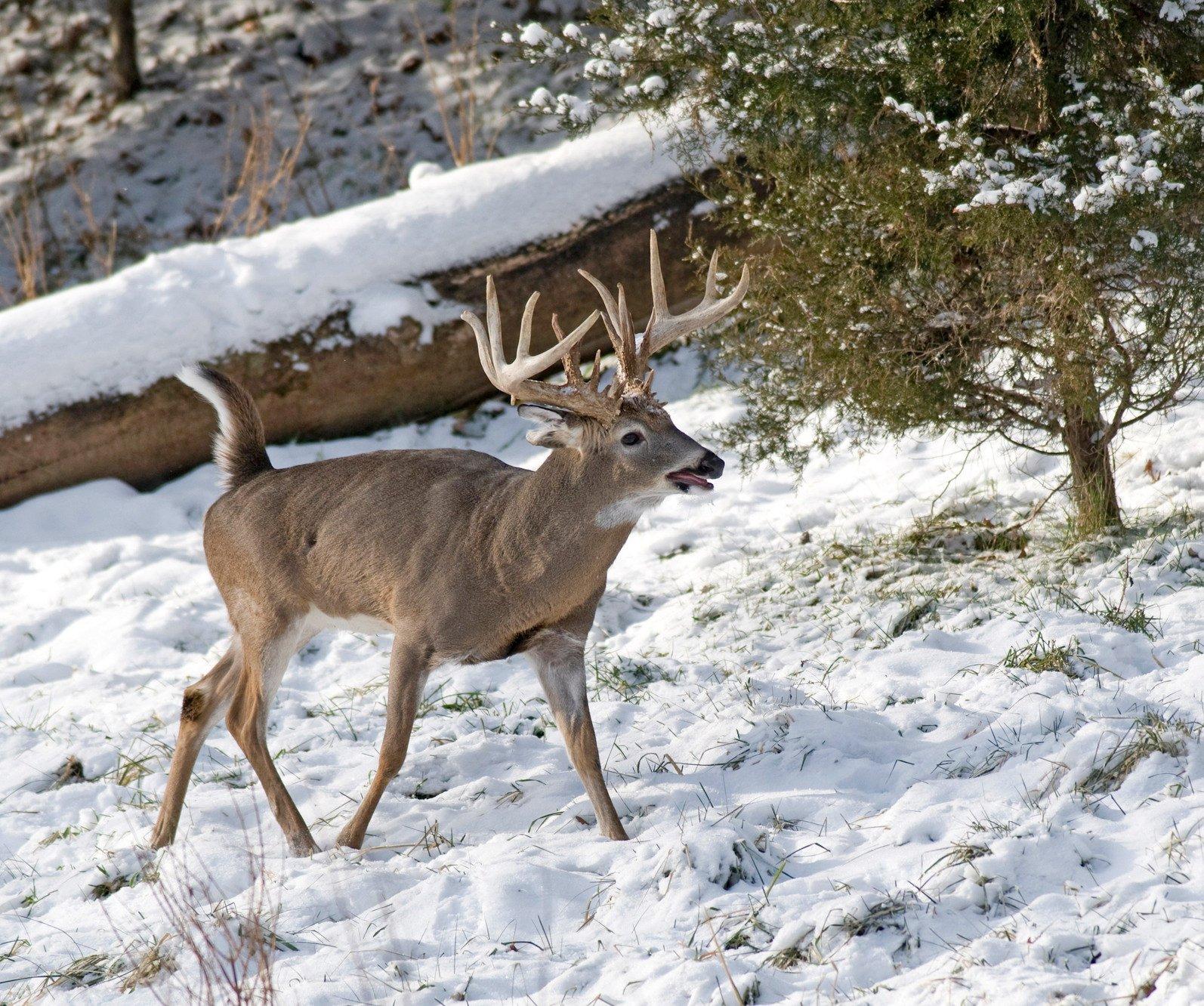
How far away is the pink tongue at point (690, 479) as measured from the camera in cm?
432

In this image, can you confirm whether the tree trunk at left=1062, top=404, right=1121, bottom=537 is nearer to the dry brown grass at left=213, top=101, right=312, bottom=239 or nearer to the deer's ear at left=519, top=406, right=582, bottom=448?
the deer's ear at left=519, top=406, right=582, bottom=448

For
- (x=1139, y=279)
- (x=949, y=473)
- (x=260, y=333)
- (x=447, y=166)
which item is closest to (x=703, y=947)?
(x=1139, y=279)

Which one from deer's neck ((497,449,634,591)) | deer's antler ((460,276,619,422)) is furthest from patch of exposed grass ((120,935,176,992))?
deer's antler ((460,276,619,422))

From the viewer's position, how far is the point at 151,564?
694cm

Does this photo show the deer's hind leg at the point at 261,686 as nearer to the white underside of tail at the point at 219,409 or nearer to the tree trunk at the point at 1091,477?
the white underside of tail at the point at 219,409

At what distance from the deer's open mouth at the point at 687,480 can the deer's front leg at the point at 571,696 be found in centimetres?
62

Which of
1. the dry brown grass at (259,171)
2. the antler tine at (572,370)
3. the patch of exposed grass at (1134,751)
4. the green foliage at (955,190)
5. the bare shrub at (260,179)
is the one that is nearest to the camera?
the patch of exposed grass at (1134,751)

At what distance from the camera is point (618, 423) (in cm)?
439

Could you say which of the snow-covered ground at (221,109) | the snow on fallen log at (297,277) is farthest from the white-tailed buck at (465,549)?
the snow-covered ground at (221,109)

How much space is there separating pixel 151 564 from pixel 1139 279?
4807 mm

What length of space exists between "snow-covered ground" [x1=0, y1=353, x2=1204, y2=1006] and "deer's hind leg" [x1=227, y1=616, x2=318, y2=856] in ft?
0.55

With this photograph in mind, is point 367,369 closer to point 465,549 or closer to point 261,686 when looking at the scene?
point 261,686

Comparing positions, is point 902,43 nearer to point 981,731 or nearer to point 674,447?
point 674,447

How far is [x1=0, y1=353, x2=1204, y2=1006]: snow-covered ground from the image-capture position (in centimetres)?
329
